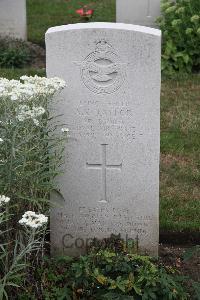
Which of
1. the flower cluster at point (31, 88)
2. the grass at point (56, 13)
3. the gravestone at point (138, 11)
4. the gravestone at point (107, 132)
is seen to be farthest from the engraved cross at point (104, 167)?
the grass at point (56, 13)

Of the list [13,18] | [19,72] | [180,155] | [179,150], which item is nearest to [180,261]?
[180,155]

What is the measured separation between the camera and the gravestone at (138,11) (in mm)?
9711

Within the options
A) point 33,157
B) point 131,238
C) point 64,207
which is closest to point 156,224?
point 131,238

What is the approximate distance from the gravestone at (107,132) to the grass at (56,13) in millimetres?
5733

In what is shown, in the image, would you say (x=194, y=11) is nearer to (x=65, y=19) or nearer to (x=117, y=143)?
(x=65, y=19)

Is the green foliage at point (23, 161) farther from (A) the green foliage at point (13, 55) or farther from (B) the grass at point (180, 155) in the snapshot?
(A) the green foliage at point (13, 55)

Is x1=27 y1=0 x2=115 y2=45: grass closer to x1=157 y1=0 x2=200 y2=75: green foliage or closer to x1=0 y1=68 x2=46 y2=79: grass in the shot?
x1=0 y1=68 x2=46 y2=79: grass

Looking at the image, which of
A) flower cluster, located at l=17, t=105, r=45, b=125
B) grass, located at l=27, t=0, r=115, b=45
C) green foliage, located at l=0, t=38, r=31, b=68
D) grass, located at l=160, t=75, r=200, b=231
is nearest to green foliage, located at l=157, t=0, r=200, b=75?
grass, located at l=160, t=75, r=200, b=231

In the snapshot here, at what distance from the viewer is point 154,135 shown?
4641 millimetres

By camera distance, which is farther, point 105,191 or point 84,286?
point 105,191

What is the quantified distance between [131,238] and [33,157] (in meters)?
0.98

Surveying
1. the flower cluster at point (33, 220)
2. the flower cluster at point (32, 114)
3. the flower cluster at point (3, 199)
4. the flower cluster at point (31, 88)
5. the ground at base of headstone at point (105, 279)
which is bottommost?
the ground at base of headstone at point (105, 279)

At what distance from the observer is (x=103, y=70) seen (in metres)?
4.57

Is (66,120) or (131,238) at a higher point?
(66,120)
